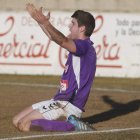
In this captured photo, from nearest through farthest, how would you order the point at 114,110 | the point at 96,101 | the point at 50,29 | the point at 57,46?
1. the point at 50,29
2. the point at 114,110
3. the point at 96,101
4. the point at 57,46

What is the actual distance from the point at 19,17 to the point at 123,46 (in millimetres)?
4140

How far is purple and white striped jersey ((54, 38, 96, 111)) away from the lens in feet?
36.8

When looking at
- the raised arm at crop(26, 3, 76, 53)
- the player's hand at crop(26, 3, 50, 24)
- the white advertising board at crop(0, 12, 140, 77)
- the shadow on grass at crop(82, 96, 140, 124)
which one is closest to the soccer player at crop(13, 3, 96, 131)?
the raised arm at crop(26, 3, 76, 53)

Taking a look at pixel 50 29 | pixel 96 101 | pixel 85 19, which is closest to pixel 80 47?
pixel 85 19

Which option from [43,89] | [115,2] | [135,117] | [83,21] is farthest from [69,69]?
[115,2]

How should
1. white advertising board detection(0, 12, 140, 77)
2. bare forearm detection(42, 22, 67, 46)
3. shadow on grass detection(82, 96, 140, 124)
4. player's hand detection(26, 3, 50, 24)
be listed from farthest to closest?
white advertising board detection(0, 12, 140, 77), shadow on grass detection(82, 96, 140, 124), bare forearm detection(42, 22, 67, 46), player's hand detection(26, 3, 50, 24)

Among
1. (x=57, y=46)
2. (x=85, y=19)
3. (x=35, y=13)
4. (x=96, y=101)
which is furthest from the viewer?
(x=57, y=46)

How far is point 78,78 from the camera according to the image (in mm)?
11297

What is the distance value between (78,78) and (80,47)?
73cm

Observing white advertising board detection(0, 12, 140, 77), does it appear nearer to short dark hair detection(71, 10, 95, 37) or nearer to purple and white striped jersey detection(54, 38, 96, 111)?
purple and white striped jersey detection(54, 38, 96, 111)

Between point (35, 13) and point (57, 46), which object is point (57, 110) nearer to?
point (35, 13)

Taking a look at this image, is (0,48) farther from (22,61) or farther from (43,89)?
(43,89)

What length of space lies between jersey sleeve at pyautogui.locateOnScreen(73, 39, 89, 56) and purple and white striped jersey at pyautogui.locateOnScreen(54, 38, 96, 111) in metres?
0.21

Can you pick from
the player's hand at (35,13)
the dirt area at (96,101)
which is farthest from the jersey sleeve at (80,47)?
the dirt area at (96,101)
